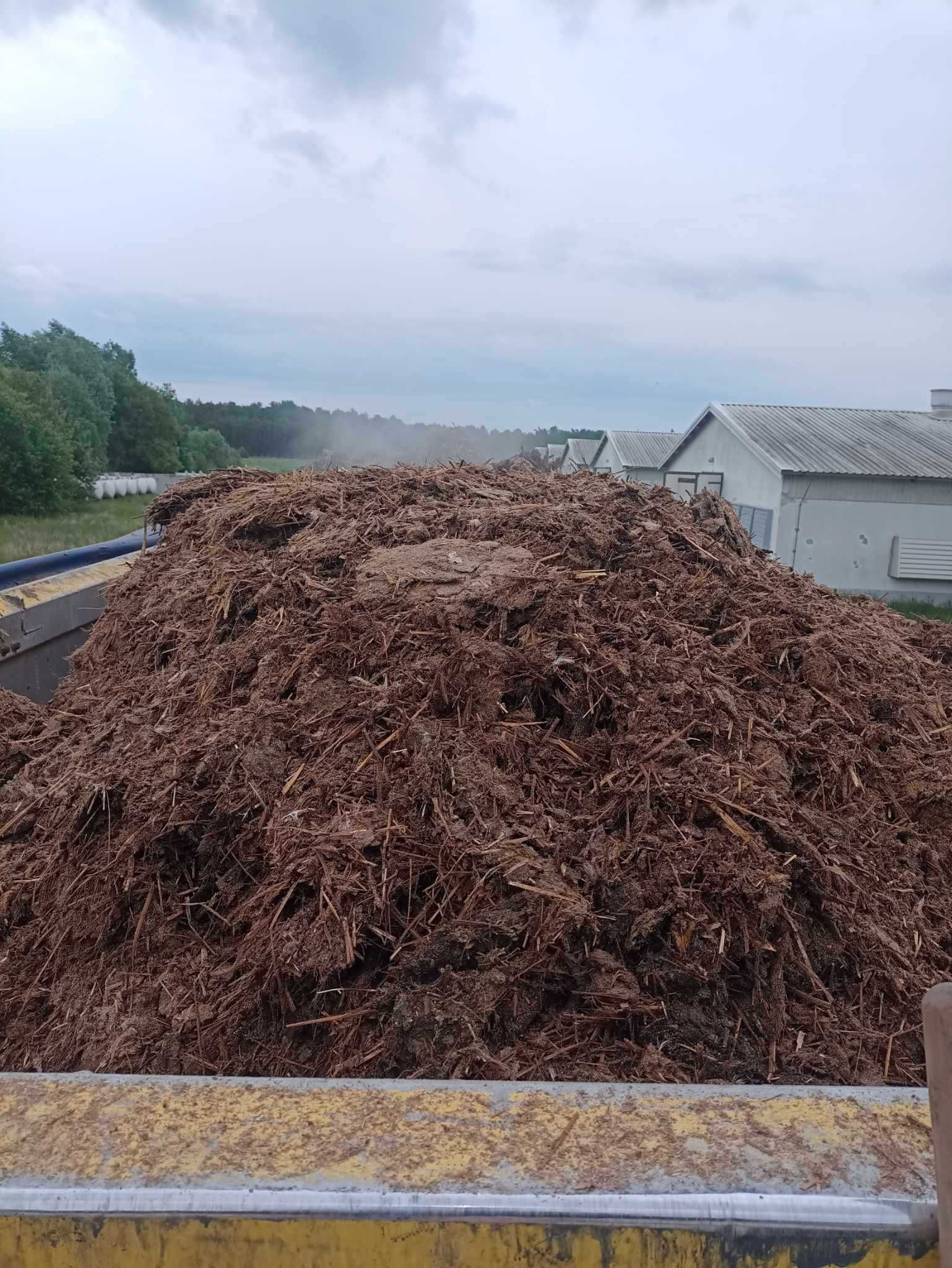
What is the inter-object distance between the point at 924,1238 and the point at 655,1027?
87cm

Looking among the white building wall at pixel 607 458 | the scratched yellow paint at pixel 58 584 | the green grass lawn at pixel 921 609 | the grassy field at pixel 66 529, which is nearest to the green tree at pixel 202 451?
the grassy field at pixel 66 529

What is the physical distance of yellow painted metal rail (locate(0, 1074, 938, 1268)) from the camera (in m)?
1.01

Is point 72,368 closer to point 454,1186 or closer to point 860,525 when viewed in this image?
point 860,525

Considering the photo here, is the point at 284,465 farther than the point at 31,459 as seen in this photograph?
No

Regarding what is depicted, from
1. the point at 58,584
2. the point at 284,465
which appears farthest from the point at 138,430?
the point at 58,584

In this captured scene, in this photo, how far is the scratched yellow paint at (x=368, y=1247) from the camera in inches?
39.5

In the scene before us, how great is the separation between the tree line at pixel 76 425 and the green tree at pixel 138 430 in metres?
0.06

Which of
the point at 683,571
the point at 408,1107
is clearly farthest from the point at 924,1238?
the point at 683,571

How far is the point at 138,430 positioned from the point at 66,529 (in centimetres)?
4502

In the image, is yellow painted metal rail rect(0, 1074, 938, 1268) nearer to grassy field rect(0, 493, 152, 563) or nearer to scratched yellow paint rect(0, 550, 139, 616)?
scratched yellow paint rect(0, 550, 139, 616)

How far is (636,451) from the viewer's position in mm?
34188

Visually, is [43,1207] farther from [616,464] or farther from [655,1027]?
[616,464]

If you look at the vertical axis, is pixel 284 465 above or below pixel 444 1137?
above

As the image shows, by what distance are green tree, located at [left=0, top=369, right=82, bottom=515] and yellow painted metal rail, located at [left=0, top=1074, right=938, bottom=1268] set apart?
34939 mm
